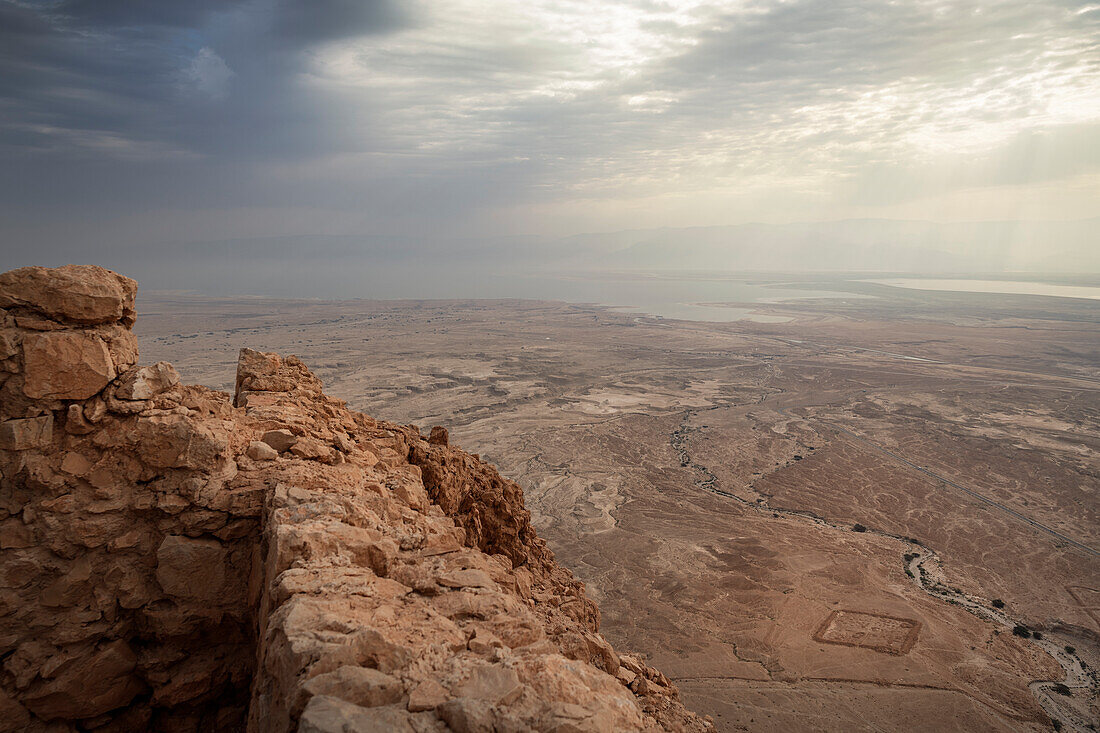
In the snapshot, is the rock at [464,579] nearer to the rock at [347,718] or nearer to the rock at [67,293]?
the rock at [347,718]

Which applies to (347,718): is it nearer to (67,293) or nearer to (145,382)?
(145,382)

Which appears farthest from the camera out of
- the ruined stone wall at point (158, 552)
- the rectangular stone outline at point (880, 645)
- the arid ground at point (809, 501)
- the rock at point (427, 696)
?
the rectangular stone outline at point (880, 645)

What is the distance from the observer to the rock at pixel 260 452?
261 inches

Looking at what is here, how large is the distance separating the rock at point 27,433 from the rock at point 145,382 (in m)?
0.63

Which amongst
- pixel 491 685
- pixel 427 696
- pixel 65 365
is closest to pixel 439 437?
pixel 65 365

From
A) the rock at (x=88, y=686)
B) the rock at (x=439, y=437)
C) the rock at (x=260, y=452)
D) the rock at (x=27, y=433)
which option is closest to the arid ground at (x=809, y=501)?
the rock at (x=439, y=437)

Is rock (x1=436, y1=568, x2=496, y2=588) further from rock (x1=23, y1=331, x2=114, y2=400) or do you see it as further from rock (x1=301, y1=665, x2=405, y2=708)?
rock (x1=23, y1=331, x2=114, y2=400)

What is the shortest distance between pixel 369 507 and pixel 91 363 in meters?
3.16

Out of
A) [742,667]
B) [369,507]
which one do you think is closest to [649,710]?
[369,507]

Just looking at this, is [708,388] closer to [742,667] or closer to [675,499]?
[675,499]

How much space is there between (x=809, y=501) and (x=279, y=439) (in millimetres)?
33920

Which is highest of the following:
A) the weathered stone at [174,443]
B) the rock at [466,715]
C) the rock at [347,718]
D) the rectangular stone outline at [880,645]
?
the weathered stone at [174,443]

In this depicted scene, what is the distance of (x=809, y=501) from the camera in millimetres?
34125

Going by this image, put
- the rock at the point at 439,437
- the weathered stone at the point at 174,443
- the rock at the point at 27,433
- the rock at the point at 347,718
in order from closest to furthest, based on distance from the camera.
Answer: the rock at the point at 347,718, the rock at the point at 27,433, the weathered stone at the point at 174,443, the rock at the point at 439,437
